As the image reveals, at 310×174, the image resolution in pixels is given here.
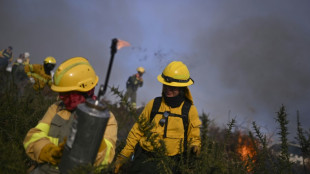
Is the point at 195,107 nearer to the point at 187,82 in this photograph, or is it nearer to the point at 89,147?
the point at 187,82

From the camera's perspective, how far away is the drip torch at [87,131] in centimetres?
147

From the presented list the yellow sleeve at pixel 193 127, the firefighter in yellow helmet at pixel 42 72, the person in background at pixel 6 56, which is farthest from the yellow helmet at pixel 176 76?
the person in background at pixel 6 56

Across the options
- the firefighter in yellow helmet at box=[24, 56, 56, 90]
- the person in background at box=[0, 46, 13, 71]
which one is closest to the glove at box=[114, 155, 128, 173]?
the firefighter in yellow helmet at box=[24, 56, 56, 90]

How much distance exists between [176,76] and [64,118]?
165 centimetres

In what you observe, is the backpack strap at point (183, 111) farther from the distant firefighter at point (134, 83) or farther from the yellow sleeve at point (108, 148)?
the distant firefighter at point (134, 83)

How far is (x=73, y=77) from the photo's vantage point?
192 centimetres

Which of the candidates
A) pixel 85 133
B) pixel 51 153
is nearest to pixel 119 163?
pixel 85 133

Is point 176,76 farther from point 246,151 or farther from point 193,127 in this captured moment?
point 246,151

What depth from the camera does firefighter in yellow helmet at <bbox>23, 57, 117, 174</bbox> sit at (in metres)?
1.85

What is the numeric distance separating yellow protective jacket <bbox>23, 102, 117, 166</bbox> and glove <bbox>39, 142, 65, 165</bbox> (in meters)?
0.05

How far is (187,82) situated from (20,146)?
2.07 meters

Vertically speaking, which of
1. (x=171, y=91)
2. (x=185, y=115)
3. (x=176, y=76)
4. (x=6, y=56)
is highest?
(x=6, y=56)

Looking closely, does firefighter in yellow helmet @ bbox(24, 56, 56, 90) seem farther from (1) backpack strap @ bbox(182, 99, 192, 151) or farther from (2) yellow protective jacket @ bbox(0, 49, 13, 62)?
(2) yellow protective jacket @ bbox(0, 49, 13, 62)

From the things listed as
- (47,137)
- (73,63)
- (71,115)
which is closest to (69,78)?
(73,63)
